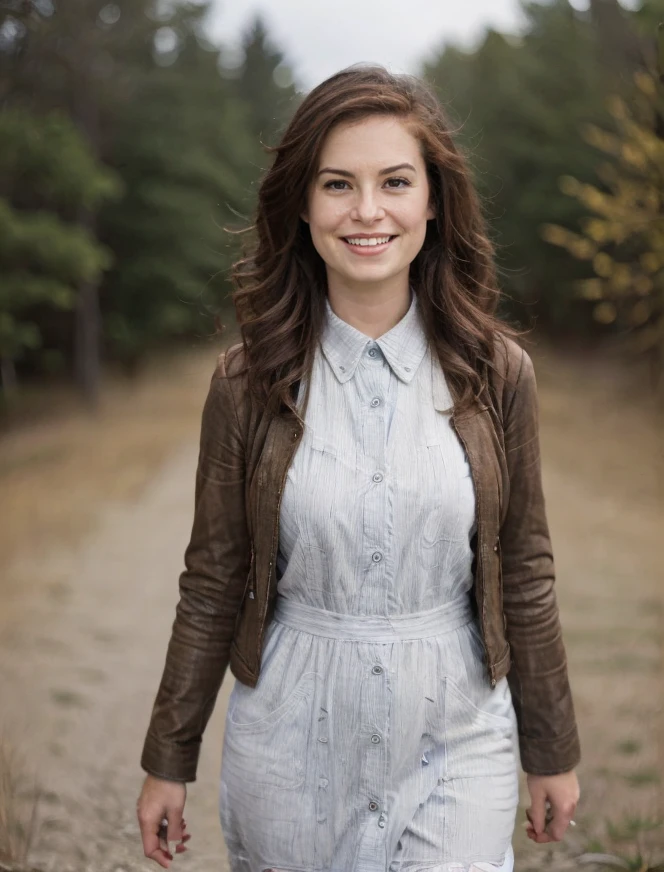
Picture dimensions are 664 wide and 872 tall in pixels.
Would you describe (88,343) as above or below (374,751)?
above

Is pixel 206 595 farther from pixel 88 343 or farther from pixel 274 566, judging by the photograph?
pixel 88 343

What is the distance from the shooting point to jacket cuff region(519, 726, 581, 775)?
174cm

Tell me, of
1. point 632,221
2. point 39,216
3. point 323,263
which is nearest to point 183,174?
point 39,216

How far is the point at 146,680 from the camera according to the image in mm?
5777

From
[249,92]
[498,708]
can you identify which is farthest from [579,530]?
[249,92]

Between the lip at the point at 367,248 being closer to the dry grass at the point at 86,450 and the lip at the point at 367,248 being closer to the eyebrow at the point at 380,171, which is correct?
the eyebrow at the point at 380,171

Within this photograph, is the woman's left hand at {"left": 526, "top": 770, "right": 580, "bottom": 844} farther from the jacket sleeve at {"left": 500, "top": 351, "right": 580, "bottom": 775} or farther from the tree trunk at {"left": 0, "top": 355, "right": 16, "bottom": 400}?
the tree trunk at {"left": 0, "top": 355, "right": 16, "bottom": 400}

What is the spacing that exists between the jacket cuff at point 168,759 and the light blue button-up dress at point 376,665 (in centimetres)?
12

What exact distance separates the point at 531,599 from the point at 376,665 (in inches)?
11.3

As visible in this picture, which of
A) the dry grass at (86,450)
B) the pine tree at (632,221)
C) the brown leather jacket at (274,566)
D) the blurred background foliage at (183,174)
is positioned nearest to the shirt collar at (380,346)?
the brown leather jacket at (274,566)

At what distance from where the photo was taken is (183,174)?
13.5 m

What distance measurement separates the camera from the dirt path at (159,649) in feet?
12.1

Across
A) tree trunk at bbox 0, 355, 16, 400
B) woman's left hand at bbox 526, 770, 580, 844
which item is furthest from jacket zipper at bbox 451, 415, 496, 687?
tree trunk at bbox 0, 355, 16, 400

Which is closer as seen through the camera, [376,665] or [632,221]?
[376,665]
